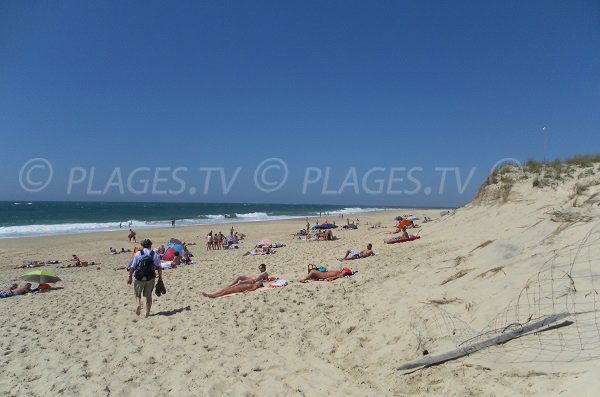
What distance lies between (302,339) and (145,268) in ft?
11.4

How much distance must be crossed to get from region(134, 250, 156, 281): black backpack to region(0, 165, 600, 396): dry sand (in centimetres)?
75

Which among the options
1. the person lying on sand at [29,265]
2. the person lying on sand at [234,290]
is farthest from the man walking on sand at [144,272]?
the person lying on sand at [29,265]

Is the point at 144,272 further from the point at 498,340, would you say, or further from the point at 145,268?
the point at 498,340

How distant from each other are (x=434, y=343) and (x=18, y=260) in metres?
21.6

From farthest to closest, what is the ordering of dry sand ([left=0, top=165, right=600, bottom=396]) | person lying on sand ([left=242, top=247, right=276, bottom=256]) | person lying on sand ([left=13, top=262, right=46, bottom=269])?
person lying on sand ([left=13, top=262, right=46, bottom=269]) → person lying on sand ([left=242, top=247, right=276, bottom=256]) → dry sand ([left=0, top=165, right=600, bottom=396])

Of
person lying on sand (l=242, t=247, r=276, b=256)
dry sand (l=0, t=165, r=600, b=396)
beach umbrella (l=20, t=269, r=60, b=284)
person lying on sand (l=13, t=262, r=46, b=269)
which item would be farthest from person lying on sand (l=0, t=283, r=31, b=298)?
person lying on sand (l=242, t=247, r=276, b=256)

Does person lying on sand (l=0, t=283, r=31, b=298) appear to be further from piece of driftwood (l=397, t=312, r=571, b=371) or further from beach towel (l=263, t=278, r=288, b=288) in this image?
piece of driftwood (l=397, t=312, r=571, b=371)

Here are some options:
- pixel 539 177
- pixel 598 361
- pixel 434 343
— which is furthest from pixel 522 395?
pixel 539 177

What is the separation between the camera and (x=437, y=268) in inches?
282

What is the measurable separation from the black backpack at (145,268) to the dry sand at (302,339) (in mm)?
747

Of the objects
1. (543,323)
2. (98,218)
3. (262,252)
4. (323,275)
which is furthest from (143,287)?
(98,218)

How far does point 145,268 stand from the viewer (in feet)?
23.6

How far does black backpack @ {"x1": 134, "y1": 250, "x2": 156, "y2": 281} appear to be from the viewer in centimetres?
714

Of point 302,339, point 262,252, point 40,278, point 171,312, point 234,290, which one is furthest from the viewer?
point 262,252
